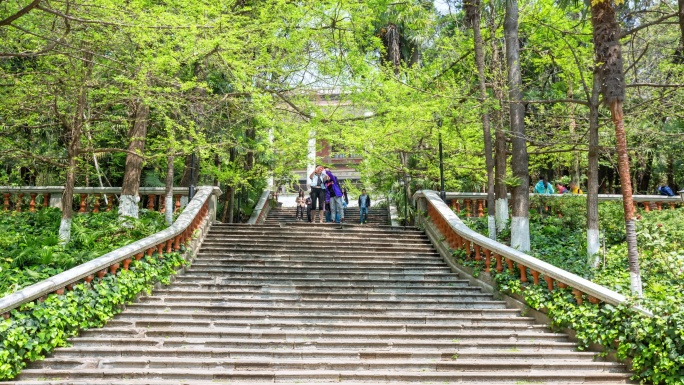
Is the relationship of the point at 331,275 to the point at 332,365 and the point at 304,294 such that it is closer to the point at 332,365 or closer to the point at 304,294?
the point at 304,294

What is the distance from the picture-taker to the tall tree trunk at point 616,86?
313 inches

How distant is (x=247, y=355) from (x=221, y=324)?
1181 millimetres

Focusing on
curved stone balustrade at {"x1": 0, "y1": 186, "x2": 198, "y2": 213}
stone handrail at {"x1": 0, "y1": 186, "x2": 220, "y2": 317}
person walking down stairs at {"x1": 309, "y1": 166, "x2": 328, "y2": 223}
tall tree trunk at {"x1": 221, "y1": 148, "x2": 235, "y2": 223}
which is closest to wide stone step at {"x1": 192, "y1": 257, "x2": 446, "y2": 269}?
stone handrail at {"x1": 0, "y1": 186, "x2": 220, "y2": 317}

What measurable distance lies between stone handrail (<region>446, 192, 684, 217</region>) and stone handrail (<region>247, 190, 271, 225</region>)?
700 centimetres

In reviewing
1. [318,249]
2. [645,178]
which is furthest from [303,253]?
[645,178]

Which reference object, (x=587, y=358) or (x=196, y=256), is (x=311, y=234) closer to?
(x=196, y=256)

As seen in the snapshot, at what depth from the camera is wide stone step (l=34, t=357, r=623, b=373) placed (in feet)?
24.5

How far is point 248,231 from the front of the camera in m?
13.9

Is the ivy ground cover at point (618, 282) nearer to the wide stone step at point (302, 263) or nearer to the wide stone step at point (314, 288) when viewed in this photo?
the wide stone step at point (314, 288)

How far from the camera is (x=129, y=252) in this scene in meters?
9.56

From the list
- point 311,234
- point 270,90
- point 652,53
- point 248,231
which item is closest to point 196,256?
point 248,231

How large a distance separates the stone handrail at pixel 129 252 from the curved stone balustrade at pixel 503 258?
18.2 feet

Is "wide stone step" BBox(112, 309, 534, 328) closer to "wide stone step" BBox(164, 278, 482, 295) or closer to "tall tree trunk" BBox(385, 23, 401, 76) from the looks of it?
"wide stone step" BBox(164, 278, 482, 295)

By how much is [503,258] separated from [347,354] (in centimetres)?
408
